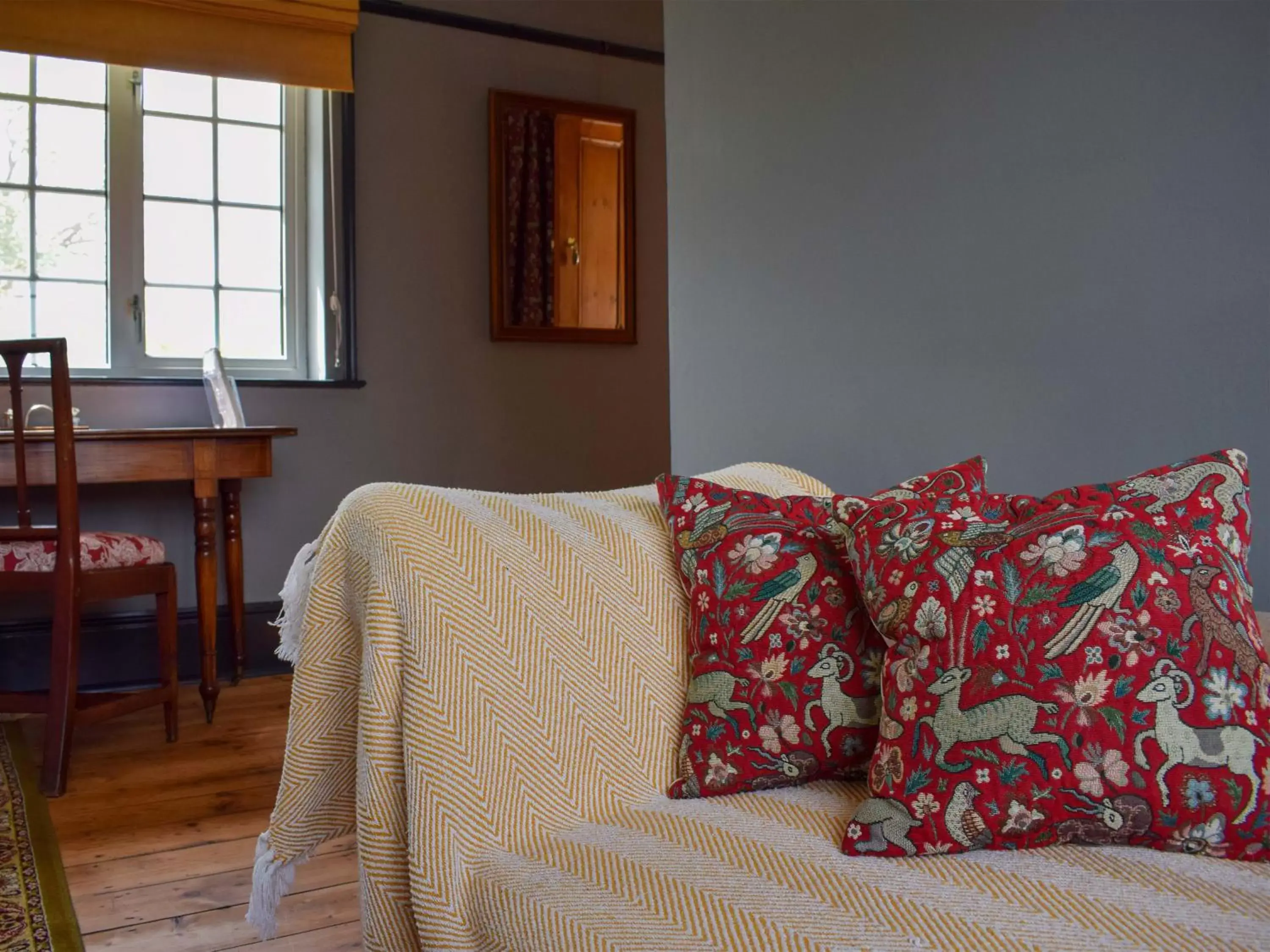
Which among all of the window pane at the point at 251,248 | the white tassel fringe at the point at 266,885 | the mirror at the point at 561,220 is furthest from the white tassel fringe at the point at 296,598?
the mirror at the point at 561,220

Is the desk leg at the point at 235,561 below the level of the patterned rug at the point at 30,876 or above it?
above

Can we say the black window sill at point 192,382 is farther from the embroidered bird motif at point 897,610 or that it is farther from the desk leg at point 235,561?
the embroidered bird motif at point 897,610

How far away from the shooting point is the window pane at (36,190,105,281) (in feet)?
10.8

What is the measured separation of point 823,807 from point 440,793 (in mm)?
390

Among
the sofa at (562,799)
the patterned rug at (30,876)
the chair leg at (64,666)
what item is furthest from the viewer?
the chair leg at (64,666)

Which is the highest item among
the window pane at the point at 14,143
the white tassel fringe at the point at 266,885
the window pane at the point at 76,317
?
the window pane at the point at 14,143

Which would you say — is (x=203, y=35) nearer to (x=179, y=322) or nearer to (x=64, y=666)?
(x=179, y=322)

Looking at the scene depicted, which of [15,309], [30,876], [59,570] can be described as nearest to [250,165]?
[15,309]

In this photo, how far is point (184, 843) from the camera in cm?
208

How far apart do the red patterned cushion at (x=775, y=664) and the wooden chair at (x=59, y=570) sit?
1.80m

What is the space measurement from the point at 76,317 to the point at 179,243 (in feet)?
1.29

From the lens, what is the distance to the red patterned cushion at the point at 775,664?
1149mm

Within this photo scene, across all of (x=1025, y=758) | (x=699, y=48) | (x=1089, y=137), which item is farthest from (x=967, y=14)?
(x=1025, y=758)

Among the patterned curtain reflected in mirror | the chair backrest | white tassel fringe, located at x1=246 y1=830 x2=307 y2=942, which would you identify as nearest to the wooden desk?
the chair backrest
